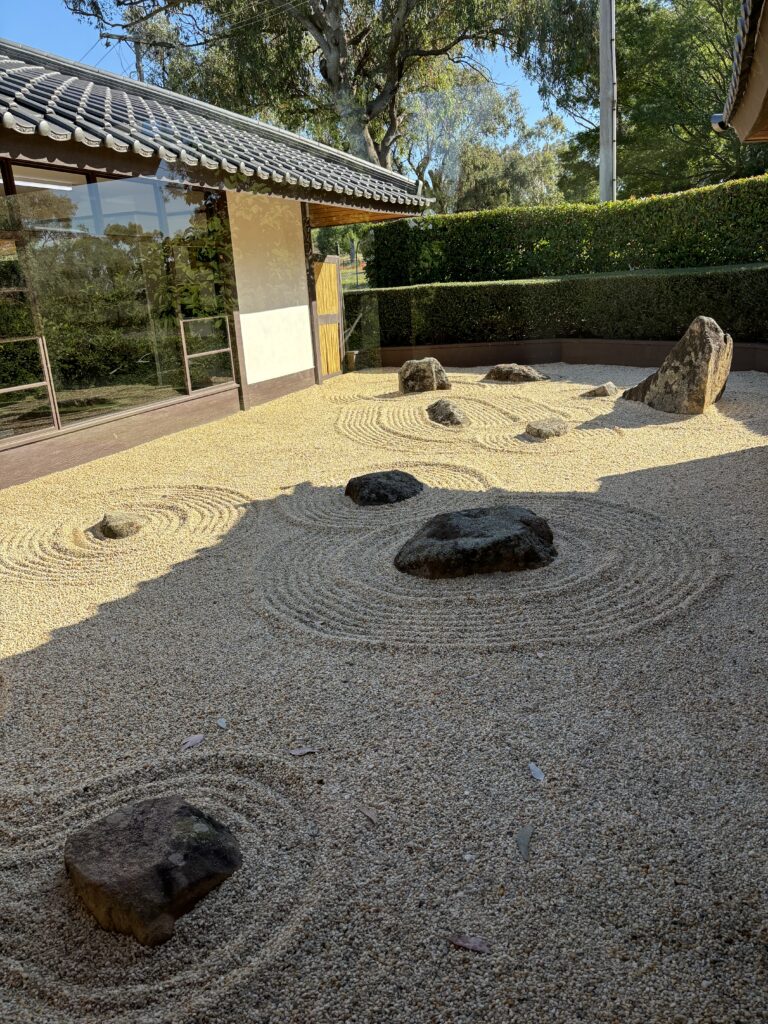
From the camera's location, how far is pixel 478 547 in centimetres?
371

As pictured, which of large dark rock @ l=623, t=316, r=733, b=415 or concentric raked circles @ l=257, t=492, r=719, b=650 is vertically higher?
large dark rock @ l=623, t=316, r=733, b=415

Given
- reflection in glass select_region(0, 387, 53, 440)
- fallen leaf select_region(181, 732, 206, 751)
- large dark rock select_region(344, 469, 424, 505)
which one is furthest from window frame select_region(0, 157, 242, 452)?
fallen leaf select_region(181, 732, 206, 751)

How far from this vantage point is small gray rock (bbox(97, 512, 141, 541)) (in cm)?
462

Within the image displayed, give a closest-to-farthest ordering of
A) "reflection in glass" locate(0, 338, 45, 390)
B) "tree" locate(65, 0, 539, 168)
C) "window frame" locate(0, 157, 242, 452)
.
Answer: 1. "window frame" locate(0, 157, 242, 452)
2. "reflection in glass" locate(0, 338, 45, 390)
3. "tree" locate(65, 0, 539, 168)

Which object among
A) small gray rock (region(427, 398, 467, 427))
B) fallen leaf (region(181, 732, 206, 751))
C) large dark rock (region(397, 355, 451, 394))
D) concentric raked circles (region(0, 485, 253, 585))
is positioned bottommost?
fallen leaf (region(181, 732, 206, 751))

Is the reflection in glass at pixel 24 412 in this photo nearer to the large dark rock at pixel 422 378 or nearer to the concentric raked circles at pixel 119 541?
the concentric raked circles at pixel 119 541

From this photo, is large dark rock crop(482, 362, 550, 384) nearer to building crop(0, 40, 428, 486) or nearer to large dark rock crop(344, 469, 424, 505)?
building crop(0, 40, 428, 486)

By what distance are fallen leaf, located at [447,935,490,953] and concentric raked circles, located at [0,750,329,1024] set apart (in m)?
0.38

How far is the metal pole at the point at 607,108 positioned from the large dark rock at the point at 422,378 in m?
6.38

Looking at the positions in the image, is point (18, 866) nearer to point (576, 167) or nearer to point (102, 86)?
point (102, 86)

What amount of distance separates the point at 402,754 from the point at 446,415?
17.6 feet

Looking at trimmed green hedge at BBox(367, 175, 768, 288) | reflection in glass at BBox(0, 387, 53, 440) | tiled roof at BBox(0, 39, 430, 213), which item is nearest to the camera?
tiled roof at BBox(0, 39, 430, 213)

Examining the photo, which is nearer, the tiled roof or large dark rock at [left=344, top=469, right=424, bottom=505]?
large dark rock at [left=344, top=469, right=424, bottom=505]

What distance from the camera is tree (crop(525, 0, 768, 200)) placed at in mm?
21375
